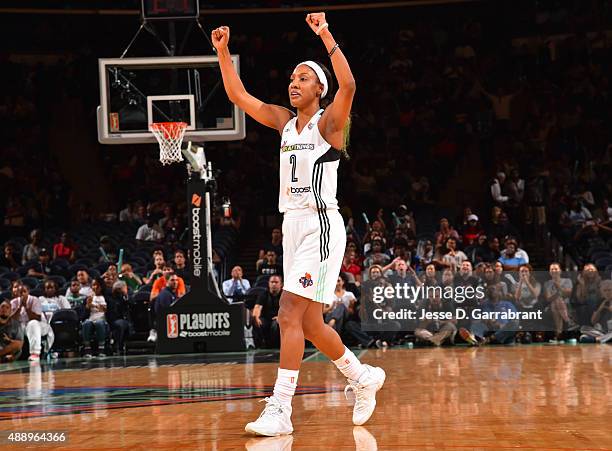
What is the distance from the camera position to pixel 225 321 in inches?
587

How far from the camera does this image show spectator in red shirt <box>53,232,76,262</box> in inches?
763

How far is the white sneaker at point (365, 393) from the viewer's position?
6.24 m

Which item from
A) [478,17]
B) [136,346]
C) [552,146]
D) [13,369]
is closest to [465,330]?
[136,346]

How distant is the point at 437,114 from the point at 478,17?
329 cm

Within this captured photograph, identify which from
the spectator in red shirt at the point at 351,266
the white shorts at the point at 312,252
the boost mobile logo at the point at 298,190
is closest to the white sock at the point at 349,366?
the white shorts at the point at 312,252

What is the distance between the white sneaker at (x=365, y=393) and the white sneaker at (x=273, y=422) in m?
0.51

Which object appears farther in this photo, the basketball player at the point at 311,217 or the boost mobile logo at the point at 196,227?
the boost mobile logo at the point at 196,227

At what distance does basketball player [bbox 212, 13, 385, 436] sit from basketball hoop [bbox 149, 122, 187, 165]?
6.83 metres

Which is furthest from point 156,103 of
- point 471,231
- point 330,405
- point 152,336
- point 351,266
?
point 471,231

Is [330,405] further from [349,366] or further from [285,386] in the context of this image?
[285,386]

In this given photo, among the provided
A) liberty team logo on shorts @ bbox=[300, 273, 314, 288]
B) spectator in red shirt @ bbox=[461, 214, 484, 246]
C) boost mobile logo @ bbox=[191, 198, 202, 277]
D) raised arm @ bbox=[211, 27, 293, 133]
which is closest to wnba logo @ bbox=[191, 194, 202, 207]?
boost mobile logo @ bbox=[191, 198, 202, 277]

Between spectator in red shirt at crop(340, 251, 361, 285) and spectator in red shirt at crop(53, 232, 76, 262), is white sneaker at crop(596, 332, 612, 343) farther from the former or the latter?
spectator in red shirt at crop(53, 232, 76, 262)

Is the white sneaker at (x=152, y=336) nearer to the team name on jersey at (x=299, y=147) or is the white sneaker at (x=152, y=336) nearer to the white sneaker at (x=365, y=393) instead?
the white sneaker at (x=365, y=393)

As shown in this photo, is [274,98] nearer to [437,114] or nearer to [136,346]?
[437,114]
